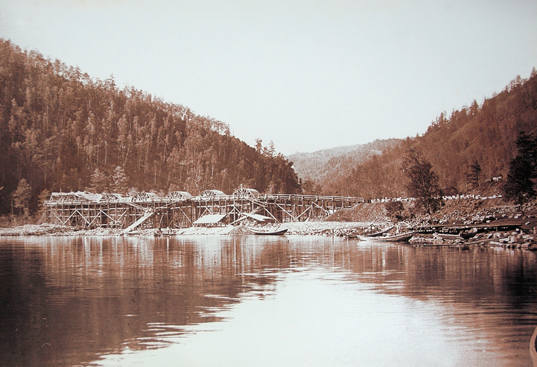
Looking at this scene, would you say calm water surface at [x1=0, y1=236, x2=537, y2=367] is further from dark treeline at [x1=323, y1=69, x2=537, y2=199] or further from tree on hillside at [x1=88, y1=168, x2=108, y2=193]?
tree on hillside at [x1=88, y1=168, x2=108, y2=193]

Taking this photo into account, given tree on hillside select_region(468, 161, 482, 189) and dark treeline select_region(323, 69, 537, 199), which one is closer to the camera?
dark treeline select_region(323, 69, 537, 199)

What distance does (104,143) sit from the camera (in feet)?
269

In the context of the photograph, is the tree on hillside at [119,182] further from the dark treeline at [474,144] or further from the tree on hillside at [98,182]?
the dark treeline at [474,144]

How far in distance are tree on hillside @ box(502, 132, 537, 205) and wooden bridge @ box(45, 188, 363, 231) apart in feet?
95.2

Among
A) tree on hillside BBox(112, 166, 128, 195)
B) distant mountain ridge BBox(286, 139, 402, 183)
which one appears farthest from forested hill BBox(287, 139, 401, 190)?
tree on hillside BBox(112, 166, 128, 195)

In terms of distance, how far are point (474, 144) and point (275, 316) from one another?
48812 millimetres

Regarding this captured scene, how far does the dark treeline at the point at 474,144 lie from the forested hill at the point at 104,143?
1836 cm

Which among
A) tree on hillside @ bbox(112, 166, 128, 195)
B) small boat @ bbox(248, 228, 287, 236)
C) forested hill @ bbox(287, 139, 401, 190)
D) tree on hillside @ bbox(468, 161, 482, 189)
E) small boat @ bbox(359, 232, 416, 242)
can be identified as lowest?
small boat @ bbox(248, 228, 287, 236)

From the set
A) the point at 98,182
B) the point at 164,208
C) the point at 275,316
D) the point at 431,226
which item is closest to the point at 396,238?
the point at 431,226

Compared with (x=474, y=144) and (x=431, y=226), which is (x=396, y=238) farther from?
(x=474, y=144)

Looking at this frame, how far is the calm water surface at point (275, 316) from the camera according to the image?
7535 millimetres

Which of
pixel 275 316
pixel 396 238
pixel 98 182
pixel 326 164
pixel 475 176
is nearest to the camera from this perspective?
pixel 275 316

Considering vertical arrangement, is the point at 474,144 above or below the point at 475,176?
above

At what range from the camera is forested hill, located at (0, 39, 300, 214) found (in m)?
45.6
